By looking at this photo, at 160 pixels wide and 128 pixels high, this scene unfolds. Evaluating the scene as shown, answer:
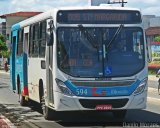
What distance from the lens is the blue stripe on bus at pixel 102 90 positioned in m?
12.9

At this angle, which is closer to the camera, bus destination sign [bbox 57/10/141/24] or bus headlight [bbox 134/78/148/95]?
bus headlight [bbox 134/78/148/95]

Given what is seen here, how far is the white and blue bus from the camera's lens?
1295 centimetres

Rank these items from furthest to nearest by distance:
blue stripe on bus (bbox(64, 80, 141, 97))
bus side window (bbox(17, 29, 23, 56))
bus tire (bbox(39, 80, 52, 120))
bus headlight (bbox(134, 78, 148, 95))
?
1. bus side window (bbox(17, 29, 23, 56))
2. bus tire (bbox(39, 80, 52, 120))
3. bus headlight (bbox(134, 78, 148, 95))
4. blue stripe on bus (bbox(64, 80, 141, 97))

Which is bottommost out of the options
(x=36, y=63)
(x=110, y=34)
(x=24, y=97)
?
(x=24, y=97)

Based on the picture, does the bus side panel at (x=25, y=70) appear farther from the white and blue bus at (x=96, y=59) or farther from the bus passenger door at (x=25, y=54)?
the white and blue bus at (x=96, y=59)

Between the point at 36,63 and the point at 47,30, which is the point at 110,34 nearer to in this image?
the point at 47,30

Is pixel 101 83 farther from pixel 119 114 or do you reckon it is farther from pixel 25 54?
pixel 25 54

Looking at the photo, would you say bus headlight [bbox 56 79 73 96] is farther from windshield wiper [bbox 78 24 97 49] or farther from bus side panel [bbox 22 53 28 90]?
bus side panel [bbox 22 53 28 90]

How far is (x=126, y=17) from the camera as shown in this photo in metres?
13.6

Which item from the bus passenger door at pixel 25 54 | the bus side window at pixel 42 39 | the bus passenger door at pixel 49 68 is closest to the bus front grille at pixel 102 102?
the bus passenger door at pixel 49 68

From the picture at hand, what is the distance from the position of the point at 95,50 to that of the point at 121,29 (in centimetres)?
91

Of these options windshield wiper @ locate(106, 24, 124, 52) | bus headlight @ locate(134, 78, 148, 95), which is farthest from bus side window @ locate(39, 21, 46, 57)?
bus headlight @ locate(134, 78, 148, 95)

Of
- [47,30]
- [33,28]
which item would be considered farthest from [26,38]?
[47,30]

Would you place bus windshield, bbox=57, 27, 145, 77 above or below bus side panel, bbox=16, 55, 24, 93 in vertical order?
above
